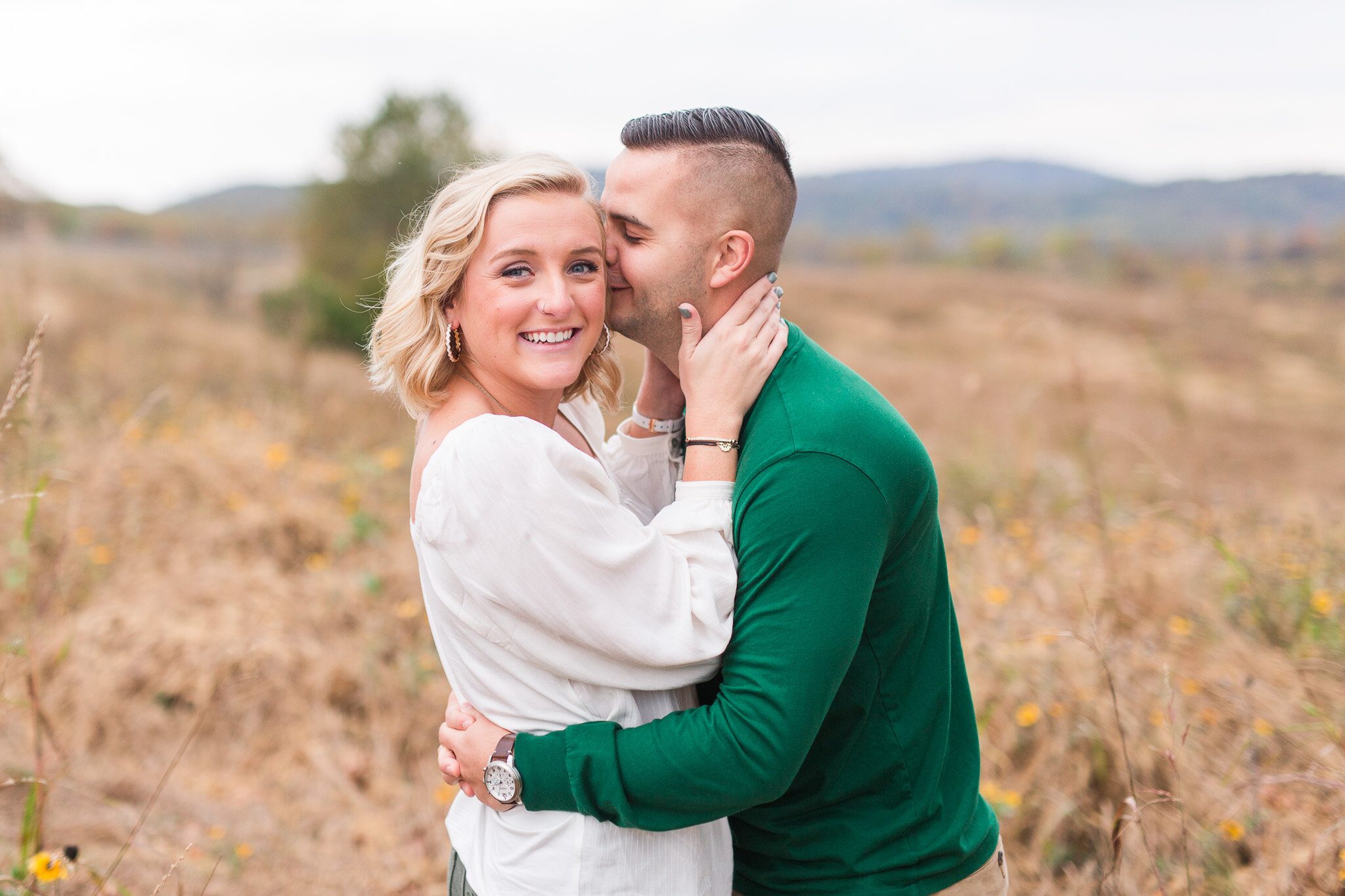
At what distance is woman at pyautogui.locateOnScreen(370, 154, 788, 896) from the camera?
4.65 feet

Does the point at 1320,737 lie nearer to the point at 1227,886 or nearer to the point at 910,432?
the point at 1227,886

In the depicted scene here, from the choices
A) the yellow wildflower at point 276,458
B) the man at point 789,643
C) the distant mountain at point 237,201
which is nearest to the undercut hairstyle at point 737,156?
the man at point 789,643

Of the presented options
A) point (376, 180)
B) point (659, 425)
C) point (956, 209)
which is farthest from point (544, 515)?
point (956, 209)

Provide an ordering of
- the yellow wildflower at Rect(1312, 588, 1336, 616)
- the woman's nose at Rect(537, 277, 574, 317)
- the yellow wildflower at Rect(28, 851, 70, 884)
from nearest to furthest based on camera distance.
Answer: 1. the woman's nose at Rect(537, 277, 574, 317)
2. the yellow wildflower at Rect(28, 851, 70, 884)
3. the yellow wildflower at Rect(1312, 588, 1336, 616)

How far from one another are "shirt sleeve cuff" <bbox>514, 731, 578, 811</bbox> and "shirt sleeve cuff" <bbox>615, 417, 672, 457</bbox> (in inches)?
30.8

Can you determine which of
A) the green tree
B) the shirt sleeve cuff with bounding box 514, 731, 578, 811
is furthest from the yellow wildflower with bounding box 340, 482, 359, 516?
the green tree

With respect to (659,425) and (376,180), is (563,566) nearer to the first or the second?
(659,425)

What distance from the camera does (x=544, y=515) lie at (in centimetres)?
140

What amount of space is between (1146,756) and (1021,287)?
42.7 meters

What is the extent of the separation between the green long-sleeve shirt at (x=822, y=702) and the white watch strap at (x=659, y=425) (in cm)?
46

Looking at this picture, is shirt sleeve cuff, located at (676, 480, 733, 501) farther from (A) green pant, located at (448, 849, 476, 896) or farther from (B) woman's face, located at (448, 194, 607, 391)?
(A) green pant, located at (448, 849, 476, 896)

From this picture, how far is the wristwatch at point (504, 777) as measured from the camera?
1.53 metres

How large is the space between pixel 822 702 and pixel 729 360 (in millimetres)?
635

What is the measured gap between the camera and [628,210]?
1798mm
